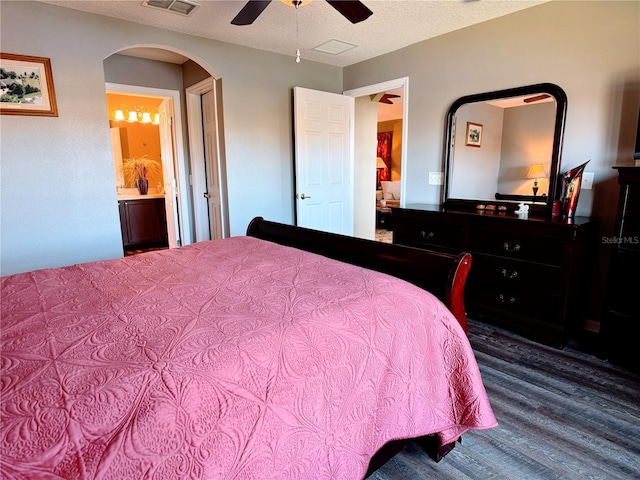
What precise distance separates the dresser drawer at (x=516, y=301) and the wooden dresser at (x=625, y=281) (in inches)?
11.8

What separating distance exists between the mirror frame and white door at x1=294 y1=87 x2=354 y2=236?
4.40 feet

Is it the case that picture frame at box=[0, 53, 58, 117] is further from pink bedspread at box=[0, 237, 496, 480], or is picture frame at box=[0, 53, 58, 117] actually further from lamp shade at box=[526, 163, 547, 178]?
lamp shade at box=[526, 163, 547, 178]

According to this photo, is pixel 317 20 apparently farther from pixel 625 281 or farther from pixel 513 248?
pixel 625 281

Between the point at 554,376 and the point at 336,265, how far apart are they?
5.28ft

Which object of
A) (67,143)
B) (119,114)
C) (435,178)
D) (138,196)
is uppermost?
(119,114)

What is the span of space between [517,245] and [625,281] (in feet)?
2.13

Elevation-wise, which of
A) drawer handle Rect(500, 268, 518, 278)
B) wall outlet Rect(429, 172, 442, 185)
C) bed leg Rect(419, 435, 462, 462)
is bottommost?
bed leg Rect(419, 435, 462, 462)

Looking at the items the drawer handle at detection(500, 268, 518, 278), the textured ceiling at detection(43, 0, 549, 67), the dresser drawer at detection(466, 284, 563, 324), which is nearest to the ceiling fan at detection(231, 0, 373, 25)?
the textured ceiling at detection(43, 0, 549, 67)

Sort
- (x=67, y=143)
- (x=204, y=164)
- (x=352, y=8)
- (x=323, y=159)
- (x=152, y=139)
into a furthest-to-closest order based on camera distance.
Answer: (x=152, y=139)
(x=204, y=164)
(x=323, y=159)
(x=67, y=143)
(x=352, y=8)

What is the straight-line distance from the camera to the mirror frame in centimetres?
274

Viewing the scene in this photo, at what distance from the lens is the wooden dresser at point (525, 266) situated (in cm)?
245

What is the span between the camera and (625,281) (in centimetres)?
227

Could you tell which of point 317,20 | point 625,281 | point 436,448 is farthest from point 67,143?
point 625,281

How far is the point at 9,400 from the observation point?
2.59 feet
